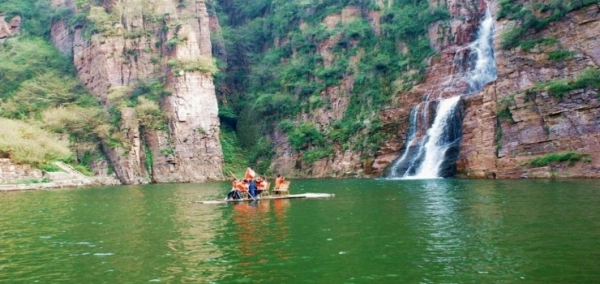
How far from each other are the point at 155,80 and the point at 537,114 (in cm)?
4299

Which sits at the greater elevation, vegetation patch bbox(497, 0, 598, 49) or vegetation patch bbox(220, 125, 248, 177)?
vegetation patch bbox(497, 0, 598, 49)

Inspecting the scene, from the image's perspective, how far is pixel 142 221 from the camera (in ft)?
68.3

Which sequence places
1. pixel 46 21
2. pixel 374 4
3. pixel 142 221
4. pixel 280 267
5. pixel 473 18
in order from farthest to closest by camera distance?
pixel 46 21 → pixel 374 4 → pixel 473 18 → pixel 142 221 → pixel 280 267

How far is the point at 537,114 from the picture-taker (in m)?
37.4

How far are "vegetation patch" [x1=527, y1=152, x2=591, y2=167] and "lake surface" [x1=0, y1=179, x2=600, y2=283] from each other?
34.1ft

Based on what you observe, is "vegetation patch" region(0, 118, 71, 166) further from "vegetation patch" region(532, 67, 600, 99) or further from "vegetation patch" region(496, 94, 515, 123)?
"vegetation patch" region(532, 67, 600, 99)

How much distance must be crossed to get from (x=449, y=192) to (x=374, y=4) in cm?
3973

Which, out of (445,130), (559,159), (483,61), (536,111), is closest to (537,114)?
(536,111)

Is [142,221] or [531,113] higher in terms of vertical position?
[531,113]

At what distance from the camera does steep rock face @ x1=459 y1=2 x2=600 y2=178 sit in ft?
115

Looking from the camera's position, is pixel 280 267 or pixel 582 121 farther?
pixel 582 121

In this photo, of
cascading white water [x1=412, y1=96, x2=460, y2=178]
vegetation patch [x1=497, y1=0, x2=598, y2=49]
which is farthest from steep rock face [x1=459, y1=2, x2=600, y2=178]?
cascading white water [x1=412, y1=96, x2=460, y2=178]

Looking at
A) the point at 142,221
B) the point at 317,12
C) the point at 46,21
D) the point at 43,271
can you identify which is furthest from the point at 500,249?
the point at 46,21

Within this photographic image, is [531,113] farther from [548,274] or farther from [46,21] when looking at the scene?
[46,21]
